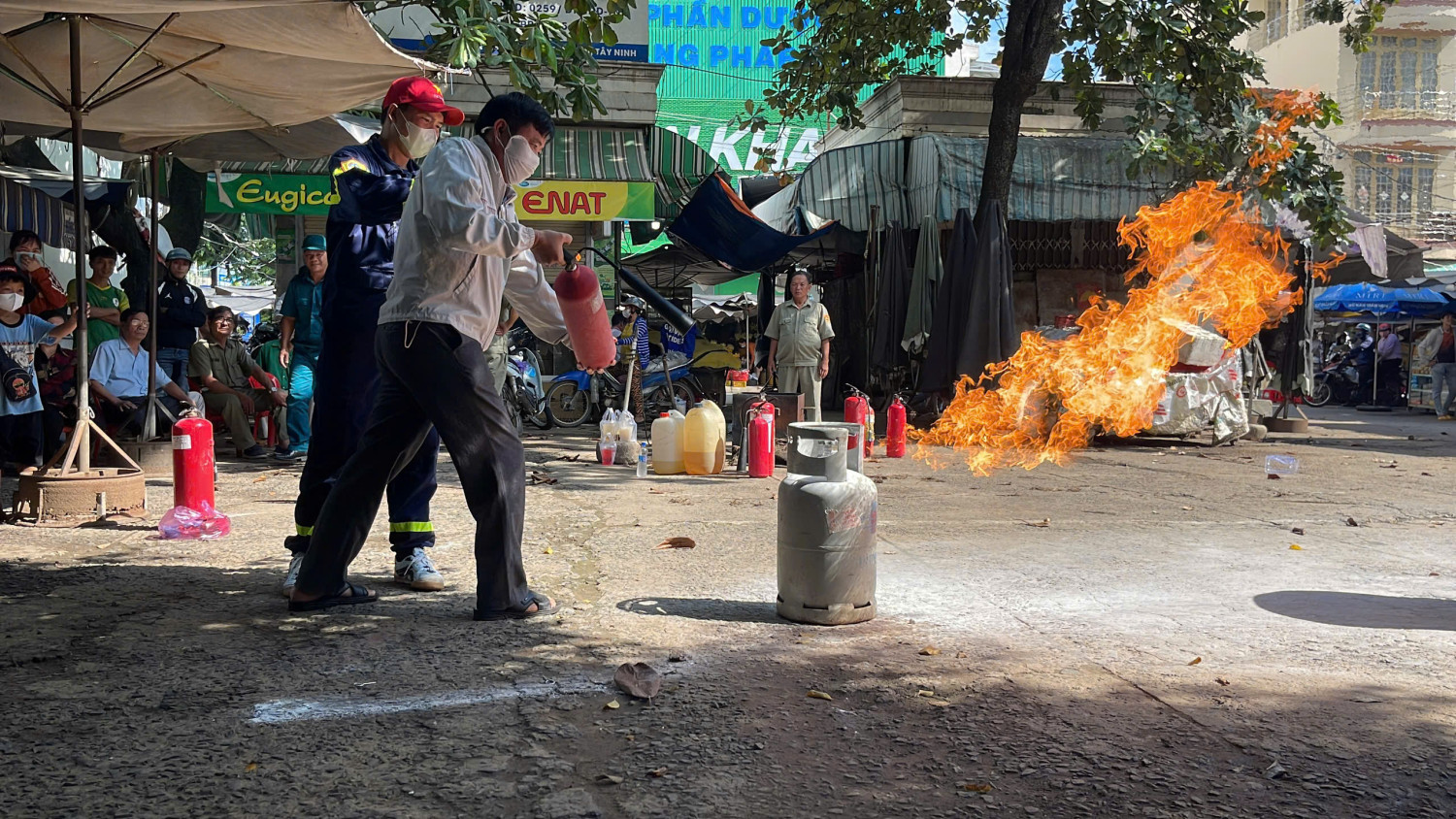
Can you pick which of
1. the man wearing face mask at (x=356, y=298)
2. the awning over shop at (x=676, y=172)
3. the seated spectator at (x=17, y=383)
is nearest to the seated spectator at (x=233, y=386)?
the seated spectator at (x=17, y=383)

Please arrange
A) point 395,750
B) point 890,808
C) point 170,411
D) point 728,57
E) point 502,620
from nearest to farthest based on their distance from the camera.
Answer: point 890,808 → point 395,750 → point 502,620 → point 170,411 → point 728,57

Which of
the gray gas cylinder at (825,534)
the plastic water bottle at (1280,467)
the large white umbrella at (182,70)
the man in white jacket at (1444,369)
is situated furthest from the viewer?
the man in white jacket at (1444,369)

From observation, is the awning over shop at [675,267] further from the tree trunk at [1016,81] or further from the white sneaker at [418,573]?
the white sneaker at [418,573]

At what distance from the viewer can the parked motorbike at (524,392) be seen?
1402cm

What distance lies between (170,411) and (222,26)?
16.2 feet

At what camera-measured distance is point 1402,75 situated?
38.3 m

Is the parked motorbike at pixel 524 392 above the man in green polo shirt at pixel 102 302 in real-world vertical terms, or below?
below

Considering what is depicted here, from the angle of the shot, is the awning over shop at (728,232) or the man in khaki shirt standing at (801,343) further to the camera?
the awning over shop at (728,232)

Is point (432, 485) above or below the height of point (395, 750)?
above

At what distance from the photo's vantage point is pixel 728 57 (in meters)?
35.2

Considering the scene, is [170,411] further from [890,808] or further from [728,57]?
[728,57]

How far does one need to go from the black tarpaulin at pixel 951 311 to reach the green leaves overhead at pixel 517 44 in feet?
21.8

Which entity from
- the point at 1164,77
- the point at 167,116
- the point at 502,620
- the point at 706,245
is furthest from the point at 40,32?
the point at 1164,77

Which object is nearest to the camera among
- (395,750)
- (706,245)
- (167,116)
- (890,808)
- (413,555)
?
(890,808)
